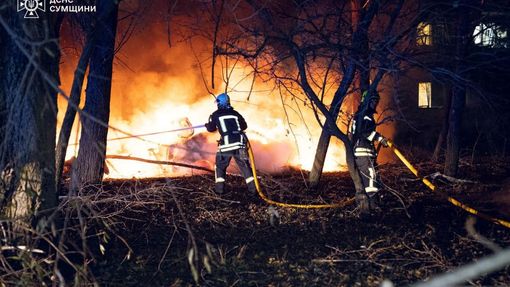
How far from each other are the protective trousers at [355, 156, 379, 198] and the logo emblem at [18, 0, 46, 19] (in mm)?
4964

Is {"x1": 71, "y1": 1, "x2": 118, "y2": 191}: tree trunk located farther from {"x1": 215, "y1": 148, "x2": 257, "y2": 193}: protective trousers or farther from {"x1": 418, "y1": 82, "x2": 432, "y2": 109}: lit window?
{"x1": 418, "y1": 82, "x2": 432, "y2": 109}: lit window

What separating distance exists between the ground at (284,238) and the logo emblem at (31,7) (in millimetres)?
1874

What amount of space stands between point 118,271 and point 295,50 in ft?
11.2

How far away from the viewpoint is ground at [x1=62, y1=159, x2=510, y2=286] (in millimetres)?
5582

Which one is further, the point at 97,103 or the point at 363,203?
the point at 97,103

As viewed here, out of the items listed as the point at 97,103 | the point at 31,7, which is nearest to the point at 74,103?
the point at 31,7

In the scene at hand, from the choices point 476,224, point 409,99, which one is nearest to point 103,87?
point 476,224

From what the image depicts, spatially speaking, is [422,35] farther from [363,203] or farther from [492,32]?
[492,32]

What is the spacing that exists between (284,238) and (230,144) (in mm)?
2686

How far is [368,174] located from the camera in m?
8.14

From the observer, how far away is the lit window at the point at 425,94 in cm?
1574

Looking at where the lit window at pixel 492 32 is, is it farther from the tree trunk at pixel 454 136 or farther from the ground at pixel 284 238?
the ground at pixel 284 238

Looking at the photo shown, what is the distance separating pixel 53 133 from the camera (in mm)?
5441

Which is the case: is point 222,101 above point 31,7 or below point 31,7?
below
